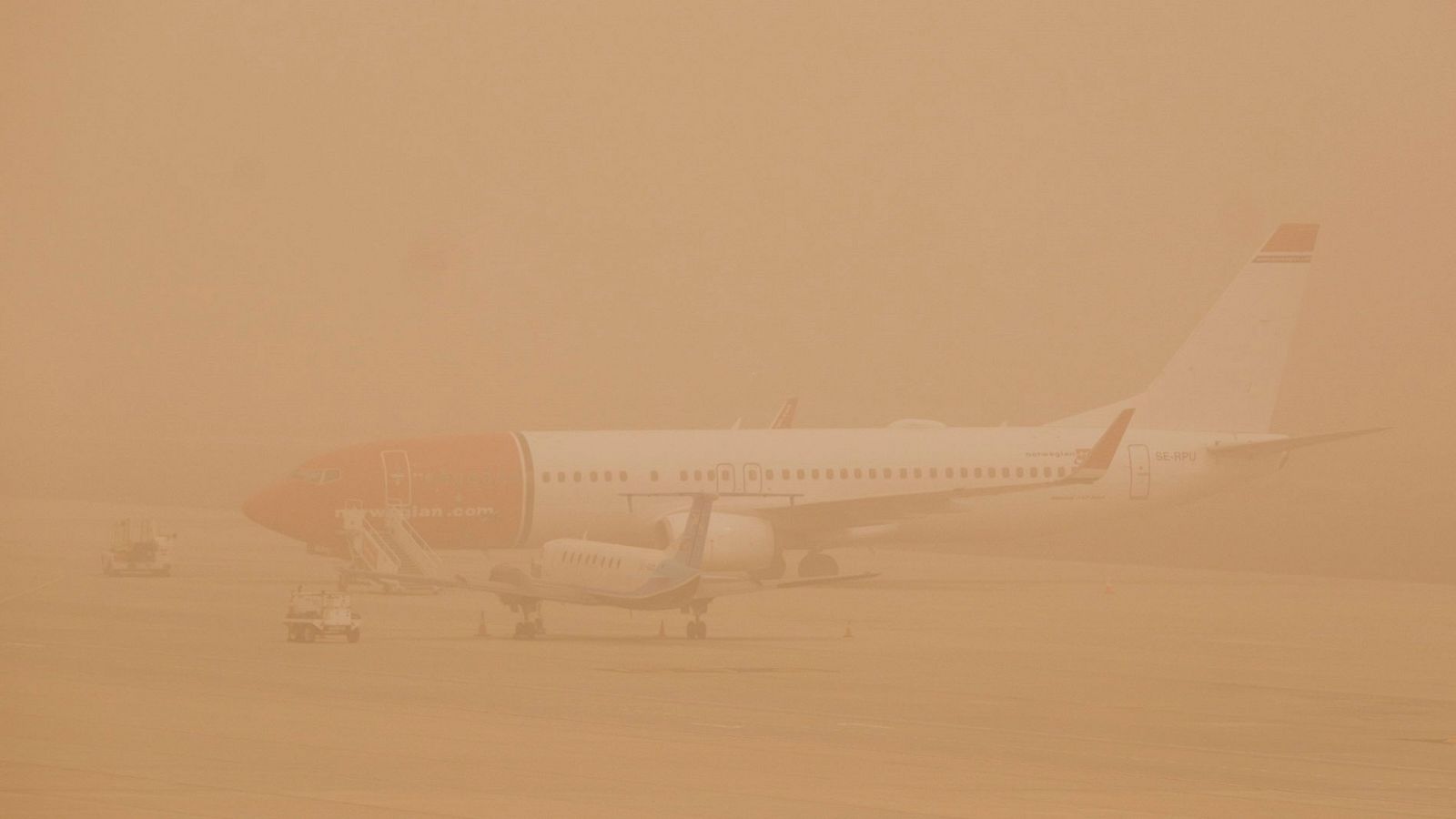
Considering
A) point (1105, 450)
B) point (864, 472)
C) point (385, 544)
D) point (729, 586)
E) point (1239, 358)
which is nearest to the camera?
point (729, 586)

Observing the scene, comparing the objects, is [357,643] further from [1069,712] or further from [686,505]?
[686,505]

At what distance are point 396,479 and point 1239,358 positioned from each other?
27582mm

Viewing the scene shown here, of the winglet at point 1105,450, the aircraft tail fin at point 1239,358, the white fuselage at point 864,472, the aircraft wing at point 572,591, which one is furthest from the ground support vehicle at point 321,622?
the aircraft tail fin at point 1239,358

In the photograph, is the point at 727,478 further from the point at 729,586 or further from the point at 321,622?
the point at 321,622

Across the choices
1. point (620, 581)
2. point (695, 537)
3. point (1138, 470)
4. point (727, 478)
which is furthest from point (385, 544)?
point (1138, 470)

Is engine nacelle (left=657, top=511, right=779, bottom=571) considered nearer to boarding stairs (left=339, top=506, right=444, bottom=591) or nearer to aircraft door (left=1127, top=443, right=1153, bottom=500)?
boarding stairs (left=339, top=506, right=444, bottom=591)

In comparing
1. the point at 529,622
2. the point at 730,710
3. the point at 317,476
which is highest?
the point at 317,476

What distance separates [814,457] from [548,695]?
2854cm

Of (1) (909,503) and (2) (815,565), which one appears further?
(2) (815,565)

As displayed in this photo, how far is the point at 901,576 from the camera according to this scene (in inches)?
2771

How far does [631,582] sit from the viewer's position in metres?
42.6

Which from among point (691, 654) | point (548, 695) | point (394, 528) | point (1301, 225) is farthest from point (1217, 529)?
point (548, 695)

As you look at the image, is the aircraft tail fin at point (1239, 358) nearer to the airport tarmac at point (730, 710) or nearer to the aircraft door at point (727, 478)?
the airport tarmac at point (730, 710)

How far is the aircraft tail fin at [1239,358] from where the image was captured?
67.4m
